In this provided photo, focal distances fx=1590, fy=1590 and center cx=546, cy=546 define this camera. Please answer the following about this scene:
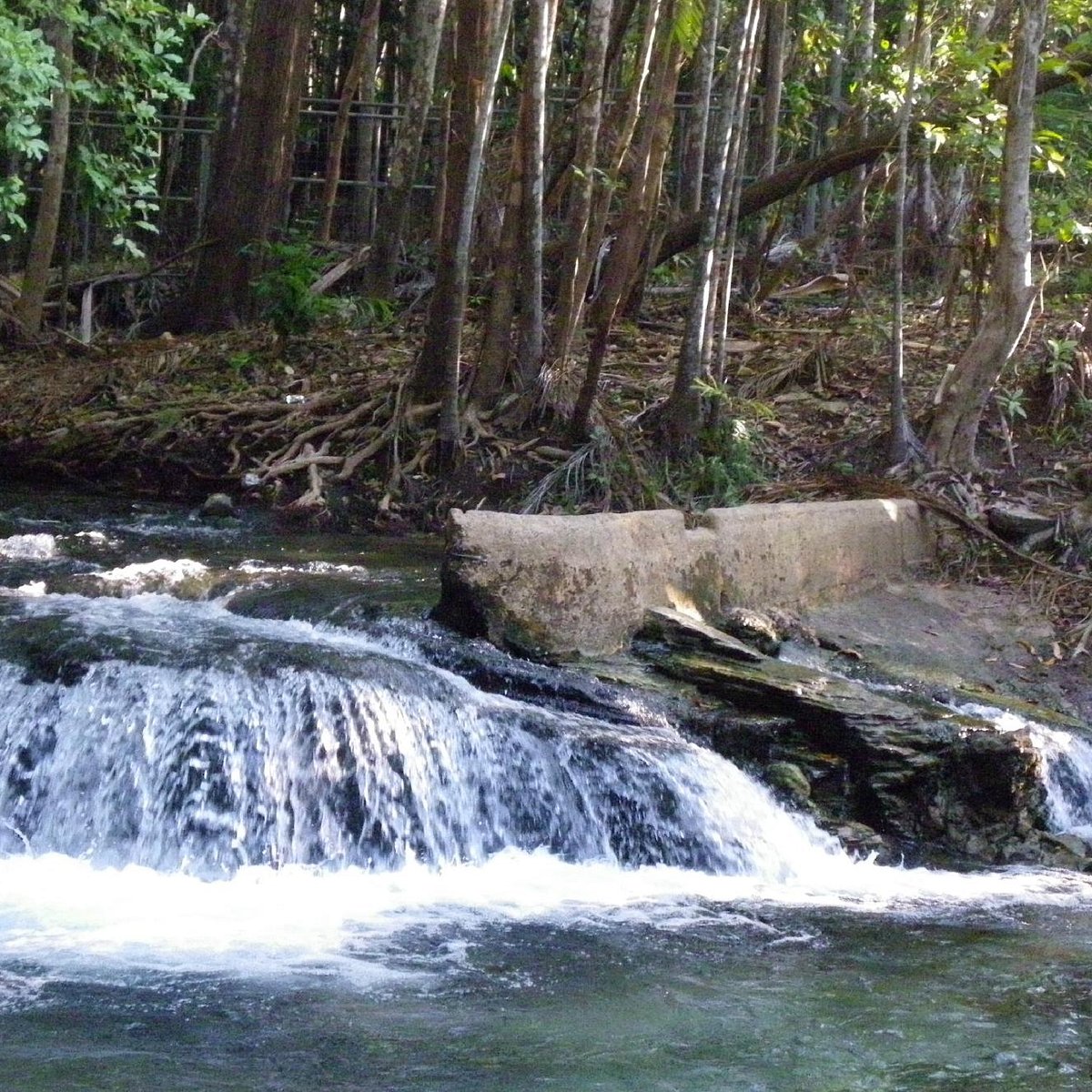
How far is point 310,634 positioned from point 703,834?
2428 millimetres

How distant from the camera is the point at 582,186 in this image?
39.7 feet

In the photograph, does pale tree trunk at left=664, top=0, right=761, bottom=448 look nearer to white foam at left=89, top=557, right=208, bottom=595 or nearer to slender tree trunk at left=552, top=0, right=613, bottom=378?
slender tree trunk at left=552, top=0, right=613, bottom=378

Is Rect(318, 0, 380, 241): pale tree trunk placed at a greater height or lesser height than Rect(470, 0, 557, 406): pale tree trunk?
greater

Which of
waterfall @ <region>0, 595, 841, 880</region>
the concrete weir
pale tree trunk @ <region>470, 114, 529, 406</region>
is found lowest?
waterfall @ <region>0, 595, 841, 880</region>

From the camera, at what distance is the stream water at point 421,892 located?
14.6ft

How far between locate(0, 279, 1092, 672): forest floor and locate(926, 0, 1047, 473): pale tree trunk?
38cm

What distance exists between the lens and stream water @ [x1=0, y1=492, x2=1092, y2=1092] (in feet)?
14.6

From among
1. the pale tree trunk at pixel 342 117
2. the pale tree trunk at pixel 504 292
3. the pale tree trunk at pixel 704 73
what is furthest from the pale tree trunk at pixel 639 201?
the pale tree trunk at pixel 342 117

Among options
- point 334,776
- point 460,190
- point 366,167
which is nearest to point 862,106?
point 460,190

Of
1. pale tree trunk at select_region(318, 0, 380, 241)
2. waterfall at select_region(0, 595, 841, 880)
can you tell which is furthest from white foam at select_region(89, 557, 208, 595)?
pale tree trunk at select_region(318, 0, 380, 241)

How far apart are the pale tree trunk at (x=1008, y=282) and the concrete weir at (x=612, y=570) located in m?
2.22

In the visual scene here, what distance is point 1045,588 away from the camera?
9.66 meters

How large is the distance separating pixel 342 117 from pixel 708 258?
7608mm

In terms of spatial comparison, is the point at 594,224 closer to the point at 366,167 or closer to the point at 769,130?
the point at 769,130
